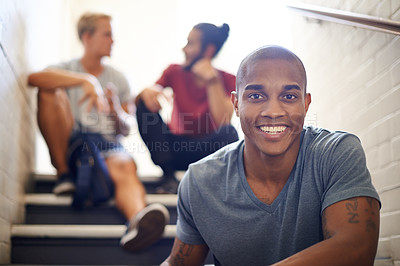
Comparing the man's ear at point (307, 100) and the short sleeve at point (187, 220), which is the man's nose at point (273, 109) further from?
the short sleeve at point (187, 220)

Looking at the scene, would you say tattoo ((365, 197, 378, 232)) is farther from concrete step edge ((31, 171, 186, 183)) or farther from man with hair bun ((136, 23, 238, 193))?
concrete step edge ((31, 171, 186, 183))

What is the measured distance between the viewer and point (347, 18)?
1.31 metres

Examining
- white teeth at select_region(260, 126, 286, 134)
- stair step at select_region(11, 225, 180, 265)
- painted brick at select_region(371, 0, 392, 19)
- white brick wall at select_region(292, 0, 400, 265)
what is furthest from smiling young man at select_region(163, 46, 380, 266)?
stair step at select_region(11, 225, 180, 265)

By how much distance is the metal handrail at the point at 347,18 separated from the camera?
3.75ft

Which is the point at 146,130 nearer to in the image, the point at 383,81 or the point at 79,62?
the point at 79,62

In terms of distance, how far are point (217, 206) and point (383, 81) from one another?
62cm

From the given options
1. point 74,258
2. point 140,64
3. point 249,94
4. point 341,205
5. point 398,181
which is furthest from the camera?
point 140,64

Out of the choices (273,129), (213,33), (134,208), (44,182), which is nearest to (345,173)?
(273,129)

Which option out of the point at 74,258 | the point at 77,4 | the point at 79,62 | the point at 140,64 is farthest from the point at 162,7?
the point at 74,258

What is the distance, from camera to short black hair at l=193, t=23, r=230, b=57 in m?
1.23

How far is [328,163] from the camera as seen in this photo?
98 centimetres

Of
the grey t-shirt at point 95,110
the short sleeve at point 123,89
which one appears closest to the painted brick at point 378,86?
the grey t-shirt at point 95,110

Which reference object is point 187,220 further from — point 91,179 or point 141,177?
point 141,177

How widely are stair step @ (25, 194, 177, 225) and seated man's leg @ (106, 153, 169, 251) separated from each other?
0.07 meters
